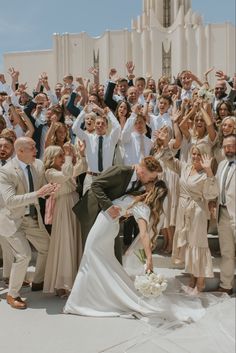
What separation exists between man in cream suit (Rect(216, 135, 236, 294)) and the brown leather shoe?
225 cm

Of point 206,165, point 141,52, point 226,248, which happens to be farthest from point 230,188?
point 141,52

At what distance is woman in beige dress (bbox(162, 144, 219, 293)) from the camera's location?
4812 mm

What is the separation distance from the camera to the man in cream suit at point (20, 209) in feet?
15.9

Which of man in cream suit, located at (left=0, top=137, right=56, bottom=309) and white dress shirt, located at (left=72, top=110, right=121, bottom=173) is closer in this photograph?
man in cream suit, located at (left=0, top=137, right=56, bottom=309)

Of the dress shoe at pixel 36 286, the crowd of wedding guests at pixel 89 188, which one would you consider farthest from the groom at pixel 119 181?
the dress shoe at pixel 36 286

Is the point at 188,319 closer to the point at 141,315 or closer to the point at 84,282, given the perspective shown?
the point at 141,315

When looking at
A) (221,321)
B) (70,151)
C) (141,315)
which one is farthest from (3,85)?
(221,321)

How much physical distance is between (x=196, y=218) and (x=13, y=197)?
6.80 feet

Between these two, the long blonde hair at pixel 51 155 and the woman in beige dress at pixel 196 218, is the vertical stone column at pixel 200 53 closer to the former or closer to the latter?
the woman in beige dress at pixel 196 218

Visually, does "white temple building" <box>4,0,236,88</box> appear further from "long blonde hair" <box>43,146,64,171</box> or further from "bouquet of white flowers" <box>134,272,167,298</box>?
"bouquet of white flowers" <box>134,272,167,298</box>

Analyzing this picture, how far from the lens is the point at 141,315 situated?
4.52 meters

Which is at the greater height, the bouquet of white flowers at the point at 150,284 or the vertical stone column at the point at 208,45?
the vertical stone column at the point at 208,45

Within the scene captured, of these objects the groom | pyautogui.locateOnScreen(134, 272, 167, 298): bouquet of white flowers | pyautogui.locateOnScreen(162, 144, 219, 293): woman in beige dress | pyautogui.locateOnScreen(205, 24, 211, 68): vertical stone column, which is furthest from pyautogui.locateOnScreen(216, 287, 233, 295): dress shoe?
pyautogui.locateOnScreen(205, 24, 211, 68): vertical stone column

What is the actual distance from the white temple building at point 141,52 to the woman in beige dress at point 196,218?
143 feet
